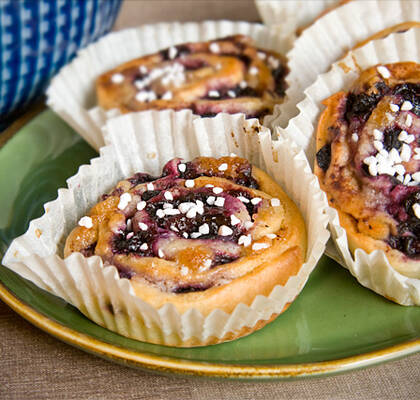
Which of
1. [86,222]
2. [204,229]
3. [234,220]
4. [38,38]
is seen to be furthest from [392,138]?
[38,38]

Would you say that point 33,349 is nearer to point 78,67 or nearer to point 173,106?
point 173,106

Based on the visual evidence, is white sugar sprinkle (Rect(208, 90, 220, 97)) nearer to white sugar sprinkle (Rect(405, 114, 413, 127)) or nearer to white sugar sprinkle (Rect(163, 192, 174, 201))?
white sugar sprinkle (Rect(163, 192, 174, 201))

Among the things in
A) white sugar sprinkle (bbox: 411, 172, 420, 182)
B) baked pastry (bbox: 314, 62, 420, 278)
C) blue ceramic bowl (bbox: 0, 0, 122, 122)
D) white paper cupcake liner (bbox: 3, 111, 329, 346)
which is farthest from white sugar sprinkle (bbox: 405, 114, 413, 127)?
blue ceramic bowl (bbox: 0, 0, 122, 122)

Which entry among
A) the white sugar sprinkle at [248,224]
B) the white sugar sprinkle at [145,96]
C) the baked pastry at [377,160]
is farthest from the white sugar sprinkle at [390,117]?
the white sugar sprinkle at [145,96]

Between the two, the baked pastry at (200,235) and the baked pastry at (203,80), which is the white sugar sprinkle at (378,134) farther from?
the baked pastry at (203,80)

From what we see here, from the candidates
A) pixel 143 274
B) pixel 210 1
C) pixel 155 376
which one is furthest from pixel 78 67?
pixel 155 376

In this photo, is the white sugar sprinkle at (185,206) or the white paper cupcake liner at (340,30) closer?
the white sugar sprinkle at (185,206)

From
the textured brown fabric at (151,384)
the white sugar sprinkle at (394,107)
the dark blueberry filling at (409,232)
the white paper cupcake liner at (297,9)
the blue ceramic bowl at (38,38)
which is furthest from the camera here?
the white paper cupcake liner at (297,9)
